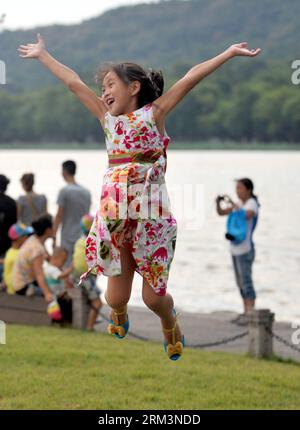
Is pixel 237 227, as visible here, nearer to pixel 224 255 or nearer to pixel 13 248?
pixel 13 248

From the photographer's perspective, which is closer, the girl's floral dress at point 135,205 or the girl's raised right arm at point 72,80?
the girl's floral dress at point 135,205

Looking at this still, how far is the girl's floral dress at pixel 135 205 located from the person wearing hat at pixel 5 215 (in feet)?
24.2

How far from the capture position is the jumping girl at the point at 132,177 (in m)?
6.64

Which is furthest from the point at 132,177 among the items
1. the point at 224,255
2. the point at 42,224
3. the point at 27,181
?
the point at 224,255

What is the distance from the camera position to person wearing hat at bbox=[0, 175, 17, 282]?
14035mm

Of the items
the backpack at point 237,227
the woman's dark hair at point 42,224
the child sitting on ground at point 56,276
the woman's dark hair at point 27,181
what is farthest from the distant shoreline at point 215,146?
the woman's dark hair at point 42,224

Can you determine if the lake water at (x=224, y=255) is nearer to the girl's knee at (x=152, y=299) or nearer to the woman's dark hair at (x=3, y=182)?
the girl's knee at (x=152, y=299)

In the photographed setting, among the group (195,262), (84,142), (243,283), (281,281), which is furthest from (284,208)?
(84,142)

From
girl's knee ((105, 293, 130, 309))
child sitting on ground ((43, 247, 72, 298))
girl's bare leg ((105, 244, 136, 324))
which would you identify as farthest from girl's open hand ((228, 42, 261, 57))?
child sitting on ground ((43, 247, 72, 298))

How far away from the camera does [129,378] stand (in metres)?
9.80

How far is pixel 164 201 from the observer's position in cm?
672

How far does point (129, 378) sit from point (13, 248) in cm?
410

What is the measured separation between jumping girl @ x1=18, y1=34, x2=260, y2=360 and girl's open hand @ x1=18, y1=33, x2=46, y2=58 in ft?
0.04
